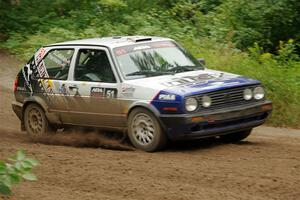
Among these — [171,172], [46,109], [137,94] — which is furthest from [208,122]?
[46,109]

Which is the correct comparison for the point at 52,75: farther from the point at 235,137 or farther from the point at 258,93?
the point at 258,93

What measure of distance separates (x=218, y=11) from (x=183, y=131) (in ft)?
37.7

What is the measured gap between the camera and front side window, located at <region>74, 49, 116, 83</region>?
10031mm

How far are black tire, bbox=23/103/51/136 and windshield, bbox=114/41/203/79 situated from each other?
1822 millimetres

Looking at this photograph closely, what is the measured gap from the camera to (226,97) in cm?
928

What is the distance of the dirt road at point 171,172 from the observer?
6660 mm

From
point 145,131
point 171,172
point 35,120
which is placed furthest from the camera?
point 35,120

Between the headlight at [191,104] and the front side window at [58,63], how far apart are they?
2.46 metres

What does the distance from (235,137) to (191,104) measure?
1.49 metres

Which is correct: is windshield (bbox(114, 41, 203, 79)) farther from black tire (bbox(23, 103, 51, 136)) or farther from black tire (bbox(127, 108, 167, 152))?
black tire (bbox(23, 103, 51, 136))

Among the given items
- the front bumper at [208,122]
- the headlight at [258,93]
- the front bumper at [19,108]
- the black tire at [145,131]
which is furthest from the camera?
the front bumper at [19,108]

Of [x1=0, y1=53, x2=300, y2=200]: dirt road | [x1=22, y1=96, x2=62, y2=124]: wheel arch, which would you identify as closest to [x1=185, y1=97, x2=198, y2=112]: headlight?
[x1=0, y1=53, x2=300, y2=200]: dirt road

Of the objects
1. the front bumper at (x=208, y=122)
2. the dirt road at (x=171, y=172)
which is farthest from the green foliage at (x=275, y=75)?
the front bumper at (x=208, y=122)

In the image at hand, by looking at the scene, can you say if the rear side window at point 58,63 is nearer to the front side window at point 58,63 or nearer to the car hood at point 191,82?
the front side window at point 58,63
